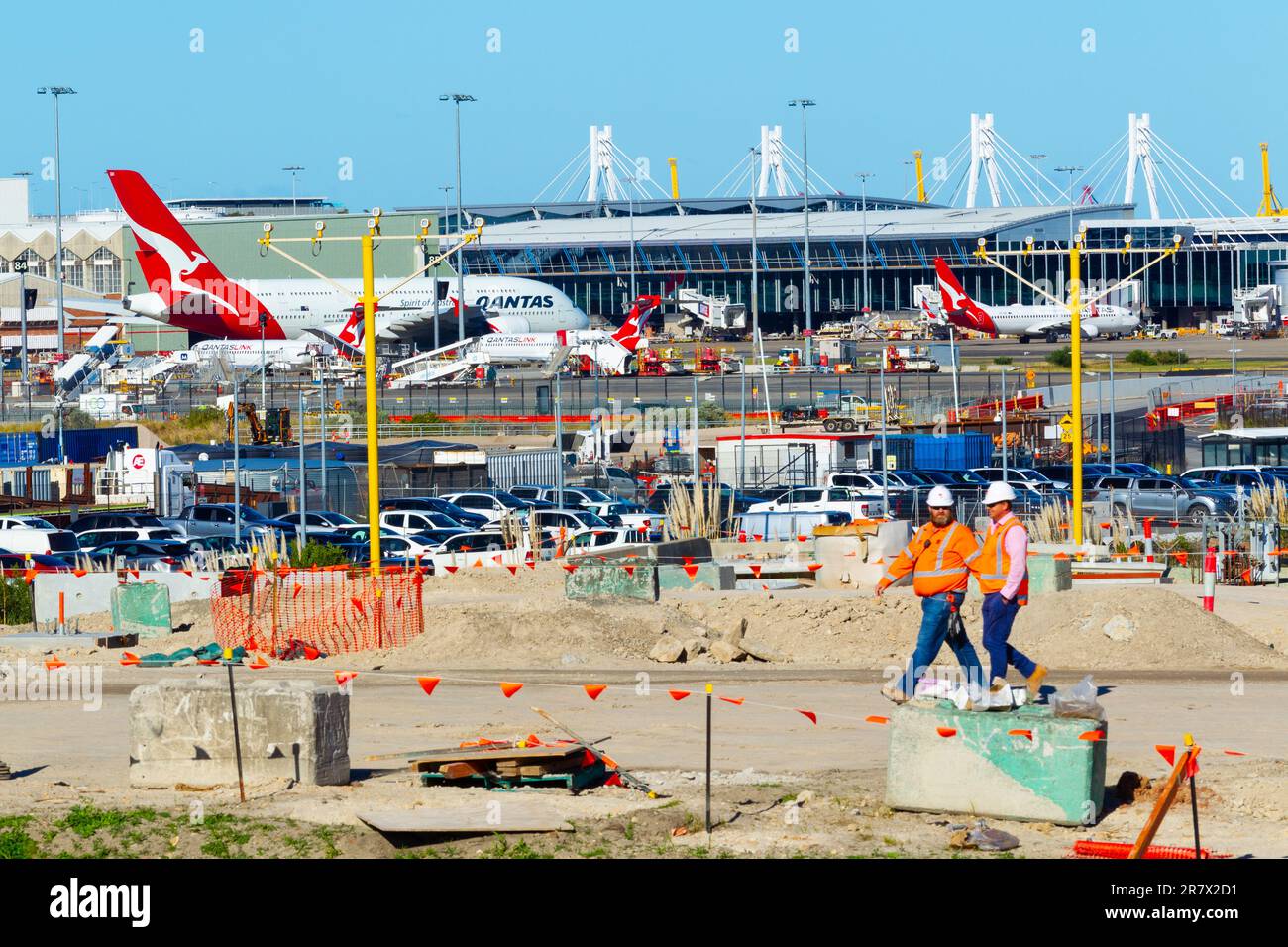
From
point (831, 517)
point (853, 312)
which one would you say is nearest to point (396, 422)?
point (831, 517)

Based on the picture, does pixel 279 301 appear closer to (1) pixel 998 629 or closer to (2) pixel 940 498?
(2) pixel 940 498

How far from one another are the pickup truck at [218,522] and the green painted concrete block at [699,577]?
31.2 ft

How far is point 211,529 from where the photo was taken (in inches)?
1374

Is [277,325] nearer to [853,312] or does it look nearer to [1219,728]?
[853,312]

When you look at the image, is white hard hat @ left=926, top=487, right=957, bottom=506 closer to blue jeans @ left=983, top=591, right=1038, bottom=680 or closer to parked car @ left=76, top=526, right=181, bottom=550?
blue jeans @ left=983, top=591, right=1038, bottom=680

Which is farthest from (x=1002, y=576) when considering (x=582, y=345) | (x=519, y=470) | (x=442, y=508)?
(x=582, y=345)

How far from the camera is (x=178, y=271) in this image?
81750mm

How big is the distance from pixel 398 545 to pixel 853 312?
103 metres

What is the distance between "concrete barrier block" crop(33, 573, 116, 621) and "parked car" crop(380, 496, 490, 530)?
10.4 meters

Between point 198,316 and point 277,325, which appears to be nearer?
point 198,316

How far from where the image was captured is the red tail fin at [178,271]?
77.2m

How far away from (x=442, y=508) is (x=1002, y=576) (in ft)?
74.9

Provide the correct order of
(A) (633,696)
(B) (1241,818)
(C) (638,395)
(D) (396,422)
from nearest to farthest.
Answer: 1. (B) (1241,818)
2. (A) (633,696)
3. (D) (396,422)
4. (C) (638,395)

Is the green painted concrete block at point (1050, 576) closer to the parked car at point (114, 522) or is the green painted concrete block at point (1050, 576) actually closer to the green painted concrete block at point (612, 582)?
the green painted concrete block at point (612, 582)
